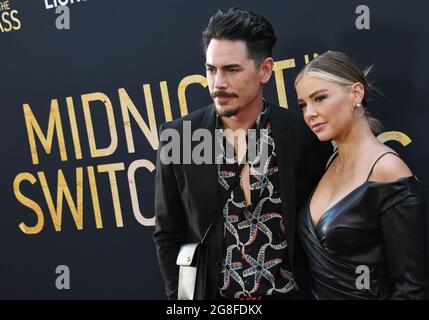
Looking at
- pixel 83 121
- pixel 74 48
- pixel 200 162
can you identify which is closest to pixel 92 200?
pixel 83 121

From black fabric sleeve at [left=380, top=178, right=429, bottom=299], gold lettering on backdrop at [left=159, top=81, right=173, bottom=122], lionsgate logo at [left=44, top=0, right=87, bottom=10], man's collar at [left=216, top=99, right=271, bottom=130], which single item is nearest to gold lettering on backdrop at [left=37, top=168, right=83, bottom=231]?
gold lettering on backdrop at [left=159, top=81, right=173, bottom=122]

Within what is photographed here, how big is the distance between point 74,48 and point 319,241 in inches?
63.7

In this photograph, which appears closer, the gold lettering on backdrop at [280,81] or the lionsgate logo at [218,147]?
the lionsgate logo at [218,147]

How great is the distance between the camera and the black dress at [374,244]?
196 centimetres

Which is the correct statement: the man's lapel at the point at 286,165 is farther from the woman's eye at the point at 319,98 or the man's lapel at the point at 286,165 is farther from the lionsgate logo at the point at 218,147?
the woman's eye at the point at 319,98

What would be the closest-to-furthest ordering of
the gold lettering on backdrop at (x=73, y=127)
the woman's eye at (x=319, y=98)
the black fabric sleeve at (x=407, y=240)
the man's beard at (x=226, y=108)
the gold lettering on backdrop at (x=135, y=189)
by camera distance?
the black fabric sleeve at (x=407, y=240)
the woman's eye at (x=319, y=98)
the man's beard at (x=226, y=108)
the gold lettering on backdrop at (x=135, y=189)
the gold lettering on backdrop at (x=73, y=127)

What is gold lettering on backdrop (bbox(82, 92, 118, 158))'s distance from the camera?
310cm

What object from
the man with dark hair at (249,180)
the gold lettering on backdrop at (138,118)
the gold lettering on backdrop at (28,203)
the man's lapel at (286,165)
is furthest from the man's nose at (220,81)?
the gold lettering on backdrop at (28,203)

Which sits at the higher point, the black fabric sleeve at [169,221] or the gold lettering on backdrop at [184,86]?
the gold lettering on backdrop at [184,86]

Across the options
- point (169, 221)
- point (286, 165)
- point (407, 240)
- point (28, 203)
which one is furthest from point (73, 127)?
point (407, 240)

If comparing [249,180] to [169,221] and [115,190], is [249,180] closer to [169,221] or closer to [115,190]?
[169,221]

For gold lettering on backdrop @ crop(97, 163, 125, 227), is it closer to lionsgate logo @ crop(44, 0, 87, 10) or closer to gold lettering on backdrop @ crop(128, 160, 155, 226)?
gold lettering on backdrop @ crop(128, 160, 155, 226)

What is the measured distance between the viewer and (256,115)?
239cm

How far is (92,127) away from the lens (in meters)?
3.13
